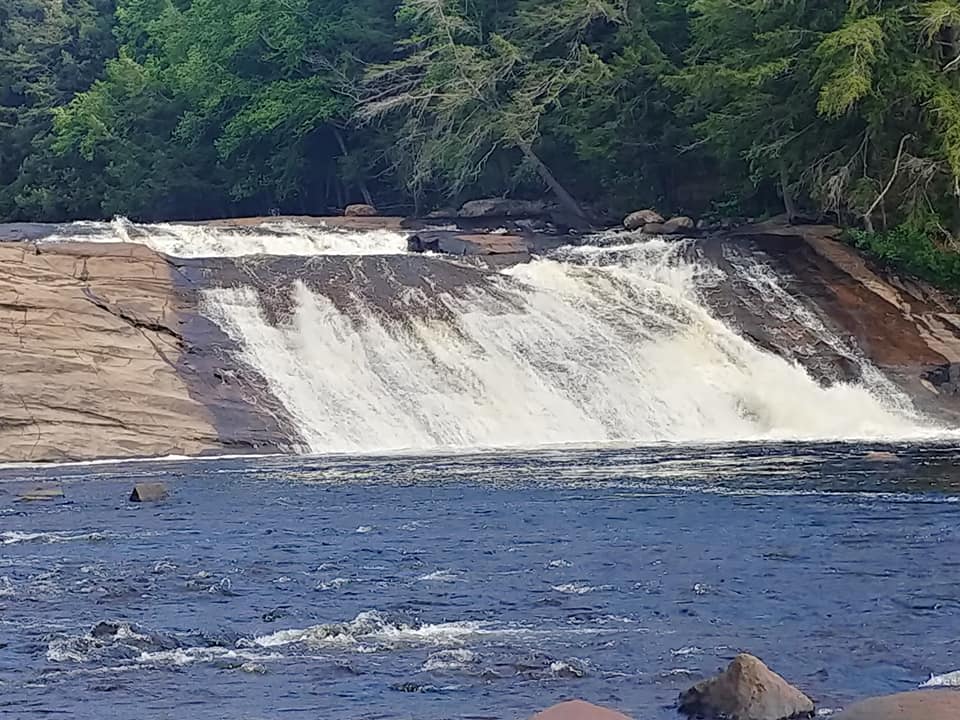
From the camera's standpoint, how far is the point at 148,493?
65.3ft

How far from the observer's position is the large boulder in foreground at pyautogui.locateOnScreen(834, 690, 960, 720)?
26.2 ft

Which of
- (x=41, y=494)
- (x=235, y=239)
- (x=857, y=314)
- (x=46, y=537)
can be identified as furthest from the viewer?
(x=235, y=239)

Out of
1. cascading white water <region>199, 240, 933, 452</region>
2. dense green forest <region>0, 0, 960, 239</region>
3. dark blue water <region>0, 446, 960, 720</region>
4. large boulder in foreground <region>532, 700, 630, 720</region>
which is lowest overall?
cascading white water <region>199, 240, 933, 452</region>

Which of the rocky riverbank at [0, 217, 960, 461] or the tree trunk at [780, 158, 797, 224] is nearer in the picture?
the rocky riverbank at [0, 217, 960, 461]

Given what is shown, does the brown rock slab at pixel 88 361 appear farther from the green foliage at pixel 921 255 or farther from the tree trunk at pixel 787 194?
the green foliage at pixel 921 255

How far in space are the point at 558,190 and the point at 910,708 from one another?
37.2 m

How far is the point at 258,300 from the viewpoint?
99.4 feet

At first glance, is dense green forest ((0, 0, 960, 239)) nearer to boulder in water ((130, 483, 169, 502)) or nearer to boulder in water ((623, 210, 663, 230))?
boulder in water ((623, 210, 663, 230))

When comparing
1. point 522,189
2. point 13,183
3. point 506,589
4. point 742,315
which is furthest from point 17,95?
point 506,589

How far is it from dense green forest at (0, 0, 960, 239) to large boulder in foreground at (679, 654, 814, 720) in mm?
24680

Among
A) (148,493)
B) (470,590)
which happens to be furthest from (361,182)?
(470,590)

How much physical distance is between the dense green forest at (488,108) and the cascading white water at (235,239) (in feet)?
22.7

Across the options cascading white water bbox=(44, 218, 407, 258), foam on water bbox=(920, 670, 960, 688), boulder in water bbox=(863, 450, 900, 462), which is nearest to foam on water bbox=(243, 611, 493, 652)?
foam on water bbox=(920, 670, 960, 688)

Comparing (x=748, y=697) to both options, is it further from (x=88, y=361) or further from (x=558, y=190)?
(x=558, y=190)
